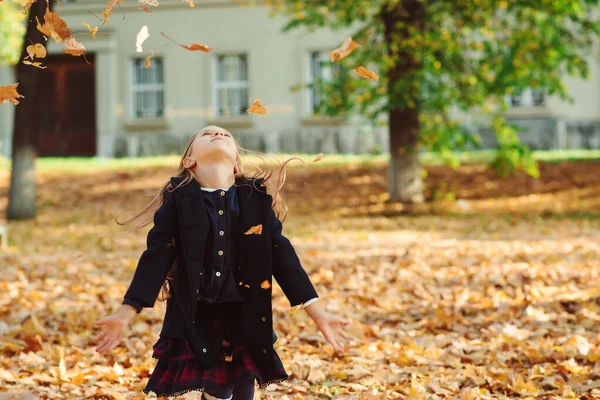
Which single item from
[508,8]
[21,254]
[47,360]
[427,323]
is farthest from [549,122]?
[47,360]

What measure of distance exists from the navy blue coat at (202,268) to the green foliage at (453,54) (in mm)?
10400

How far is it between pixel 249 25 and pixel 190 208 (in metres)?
24.0

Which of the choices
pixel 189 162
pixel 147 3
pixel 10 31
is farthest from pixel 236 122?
pixel 189 162

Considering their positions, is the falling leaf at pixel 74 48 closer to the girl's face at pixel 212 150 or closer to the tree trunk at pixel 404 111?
the girl's face at pixel 212 150

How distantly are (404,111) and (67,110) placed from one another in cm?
1632

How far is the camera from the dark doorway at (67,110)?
27609 millimetres

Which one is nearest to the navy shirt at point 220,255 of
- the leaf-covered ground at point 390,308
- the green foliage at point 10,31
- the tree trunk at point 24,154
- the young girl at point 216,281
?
the young girl at point 216,281

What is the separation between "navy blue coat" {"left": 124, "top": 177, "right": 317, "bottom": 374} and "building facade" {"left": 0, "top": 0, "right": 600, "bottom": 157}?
22.4 m

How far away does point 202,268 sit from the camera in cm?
312

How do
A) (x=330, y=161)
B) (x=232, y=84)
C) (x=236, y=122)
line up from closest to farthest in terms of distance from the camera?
1. (x=330, y=161)
2. (x=236, y=122)
3. (x=232, y=84)

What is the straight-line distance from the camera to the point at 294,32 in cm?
2647

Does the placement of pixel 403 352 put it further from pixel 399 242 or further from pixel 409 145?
pixel 409 145

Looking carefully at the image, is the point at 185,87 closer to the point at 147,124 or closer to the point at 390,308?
the point at 147,124

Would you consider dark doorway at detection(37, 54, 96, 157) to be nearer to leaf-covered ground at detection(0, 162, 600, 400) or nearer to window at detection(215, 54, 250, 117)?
window at detection(215, 54, 250, 117)
